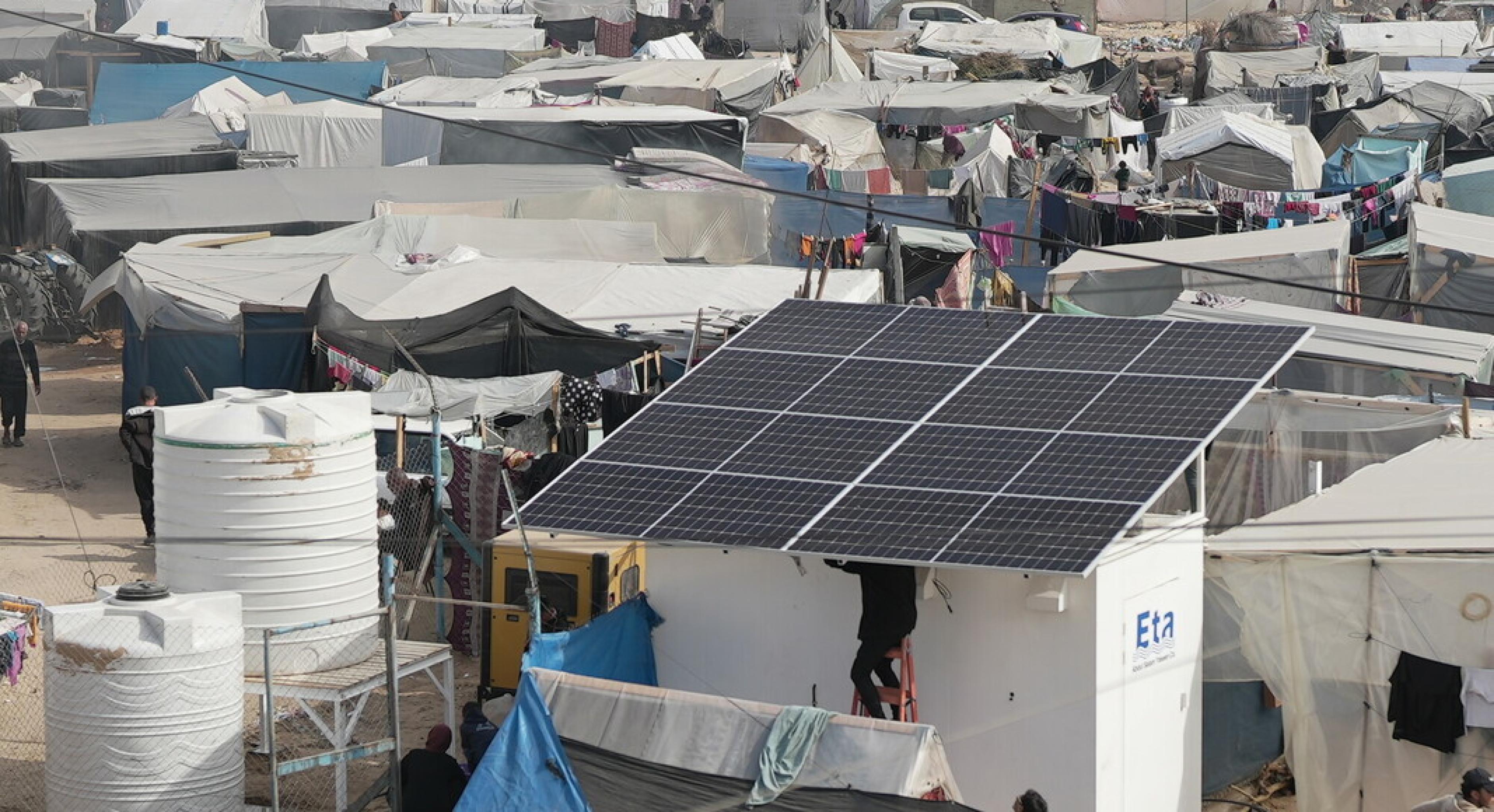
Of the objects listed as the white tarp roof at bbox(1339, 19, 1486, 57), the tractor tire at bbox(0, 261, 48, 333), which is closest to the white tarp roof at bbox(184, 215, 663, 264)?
the tractor tire at bbox(0, 261, 48, 333)

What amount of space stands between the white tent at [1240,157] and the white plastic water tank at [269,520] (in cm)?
2113

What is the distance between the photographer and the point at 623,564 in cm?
1262

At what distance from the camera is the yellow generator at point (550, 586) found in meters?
12.4

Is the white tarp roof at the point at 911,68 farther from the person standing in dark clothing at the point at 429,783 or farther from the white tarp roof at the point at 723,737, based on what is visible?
the white tarp roof at the point at 723,737

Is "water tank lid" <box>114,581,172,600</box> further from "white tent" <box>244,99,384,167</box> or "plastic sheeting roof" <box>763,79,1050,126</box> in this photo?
"plastic sheeting roof" <box>763,79,1050,126</box>

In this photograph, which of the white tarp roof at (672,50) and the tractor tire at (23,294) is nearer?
the tractor tire at (23,294)

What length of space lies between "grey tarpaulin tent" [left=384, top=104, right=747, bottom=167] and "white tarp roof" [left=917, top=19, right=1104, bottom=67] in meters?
17.8

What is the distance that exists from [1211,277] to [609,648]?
37.3ft

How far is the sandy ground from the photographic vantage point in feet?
39.2

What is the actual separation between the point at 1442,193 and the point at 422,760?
20827 millimetres

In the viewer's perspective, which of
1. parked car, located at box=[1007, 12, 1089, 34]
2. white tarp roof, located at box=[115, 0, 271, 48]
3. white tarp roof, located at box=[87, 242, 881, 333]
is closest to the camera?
white tarp roof, located at box=[87, 242, 881, 333]

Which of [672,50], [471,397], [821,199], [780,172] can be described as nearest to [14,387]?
[471,397]

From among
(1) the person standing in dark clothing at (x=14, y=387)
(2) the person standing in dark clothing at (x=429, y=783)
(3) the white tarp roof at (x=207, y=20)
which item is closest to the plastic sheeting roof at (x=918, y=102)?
(1) the person standing in dark clothing at (x=14, y=387)

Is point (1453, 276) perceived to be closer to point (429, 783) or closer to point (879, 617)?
point (879, 617)
